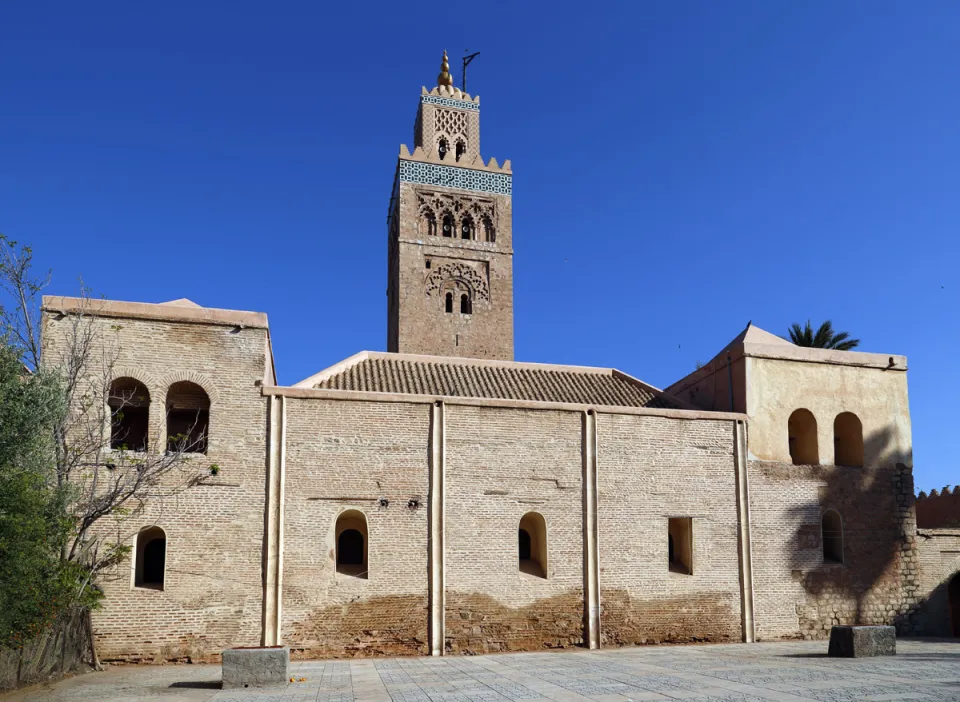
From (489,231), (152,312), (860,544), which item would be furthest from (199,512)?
(489,231)

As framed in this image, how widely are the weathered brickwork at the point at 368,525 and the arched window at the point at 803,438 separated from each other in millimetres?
8273

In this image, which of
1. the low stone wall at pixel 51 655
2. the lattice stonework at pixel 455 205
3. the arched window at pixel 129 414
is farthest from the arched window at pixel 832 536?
the lattice stonework at pixel 455 205

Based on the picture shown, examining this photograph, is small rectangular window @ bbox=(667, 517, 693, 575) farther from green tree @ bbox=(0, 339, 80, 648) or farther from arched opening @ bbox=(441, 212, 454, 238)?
arched opening @ bbox=(441, 212, 454, 238)

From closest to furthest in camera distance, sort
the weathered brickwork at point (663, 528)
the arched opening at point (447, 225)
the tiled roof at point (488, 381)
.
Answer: the weathered brickwork at point (663, 528) < the tiled roof at point (488, 381) < the arched opening at point (447, 225)

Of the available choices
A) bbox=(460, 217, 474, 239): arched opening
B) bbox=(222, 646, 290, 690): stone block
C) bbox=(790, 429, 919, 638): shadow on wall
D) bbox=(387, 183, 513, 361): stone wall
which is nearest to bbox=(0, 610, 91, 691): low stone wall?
bbox=(222, 646, 290, 690): stone block

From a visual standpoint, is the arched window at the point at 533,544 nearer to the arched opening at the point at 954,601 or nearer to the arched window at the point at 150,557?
the arched window at the point at 150,557

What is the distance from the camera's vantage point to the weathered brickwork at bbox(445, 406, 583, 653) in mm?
14727

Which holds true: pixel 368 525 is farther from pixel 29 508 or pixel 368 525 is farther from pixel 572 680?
pixel 29 508

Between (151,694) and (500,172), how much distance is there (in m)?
21.2

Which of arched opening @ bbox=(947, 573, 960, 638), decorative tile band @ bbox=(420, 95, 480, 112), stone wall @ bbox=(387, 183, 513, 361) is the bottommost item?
arched opening @ bbox=(947, 573, 960, 638)

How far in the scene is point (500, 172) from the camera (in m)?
28.3

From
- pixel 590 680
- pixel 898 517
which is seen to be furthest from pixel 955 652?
pixel 590 680

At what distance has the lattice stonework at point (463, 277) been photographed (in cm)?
2695

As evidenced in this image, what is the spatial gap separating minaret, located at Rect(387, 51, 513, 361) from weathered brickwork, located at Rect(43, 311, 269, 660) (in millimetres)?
11900
